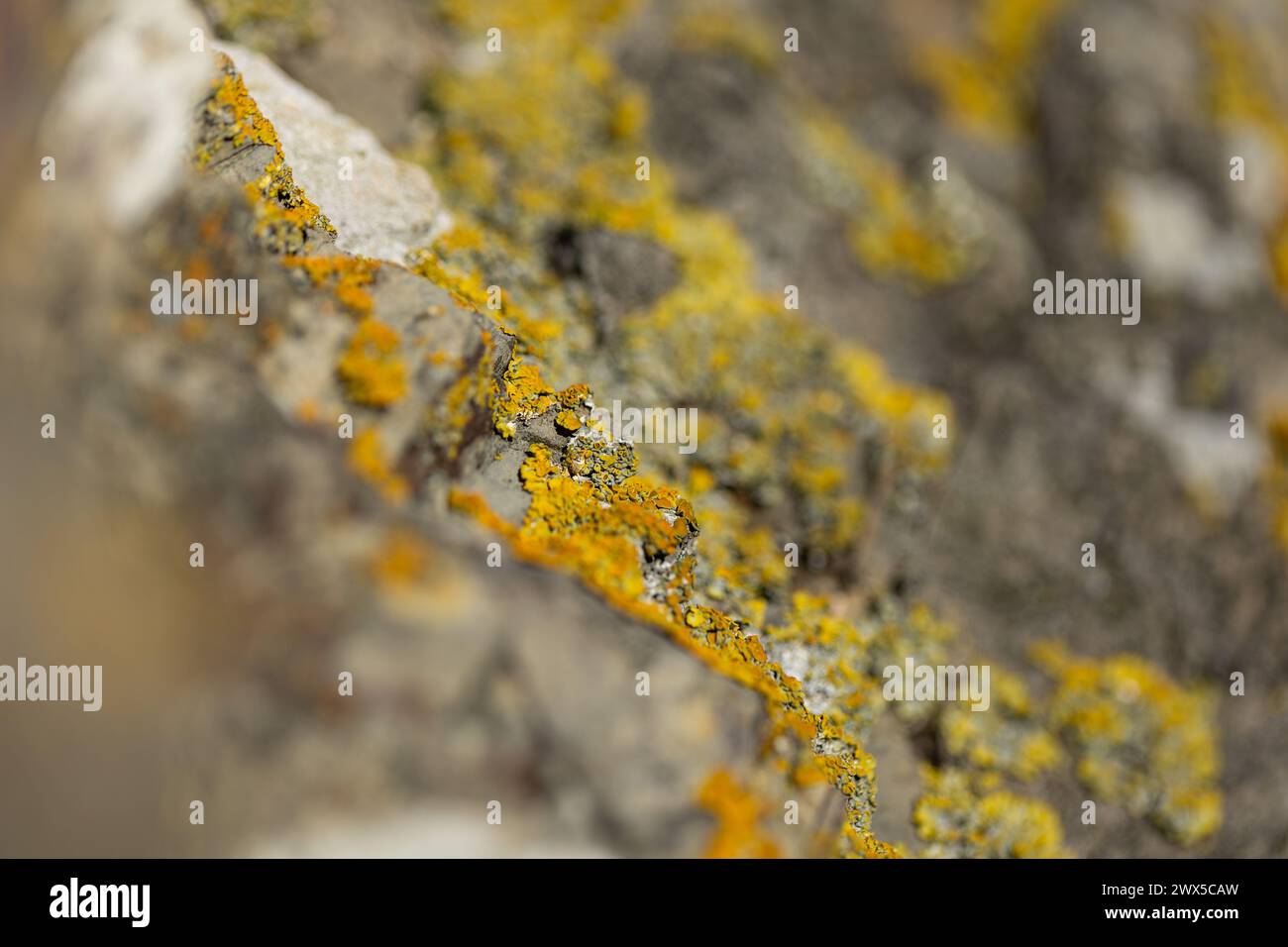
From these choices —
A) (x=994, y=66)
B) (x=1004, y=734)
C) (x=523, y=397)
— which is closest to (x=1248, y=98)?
(x=994, y=66)

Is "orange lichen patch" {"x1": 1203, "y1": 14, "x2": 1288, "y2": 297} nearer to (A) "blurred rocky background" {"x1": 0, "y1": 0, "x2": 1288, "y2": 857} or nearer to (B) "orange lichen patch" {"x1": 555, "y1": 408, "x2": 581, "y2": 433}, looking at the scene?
(A) "blurred rocky background" {"x1": 0, "y1": 0, "x2": 1288, "y2": 857}

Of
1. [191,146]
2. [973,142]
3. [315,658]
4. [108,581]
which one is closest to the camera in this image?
[315,658]

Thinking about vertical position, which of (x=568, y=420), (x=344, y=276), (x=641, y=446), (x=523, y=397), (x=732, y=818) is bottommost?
(x=732, y=818)

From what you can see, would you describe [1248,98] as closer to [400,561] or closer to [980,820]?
[980,820]

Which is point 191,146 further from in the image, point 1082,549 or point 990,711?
point 1082,549

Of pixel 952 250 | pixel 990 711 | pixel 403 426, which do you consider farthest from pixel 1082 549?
pixel 403 426

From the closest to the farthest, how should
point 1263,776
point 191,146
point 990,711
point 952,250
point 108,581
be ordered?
point 108,581 < point 191,146 < point 990,711 < point 1263,776 < point 952,250
